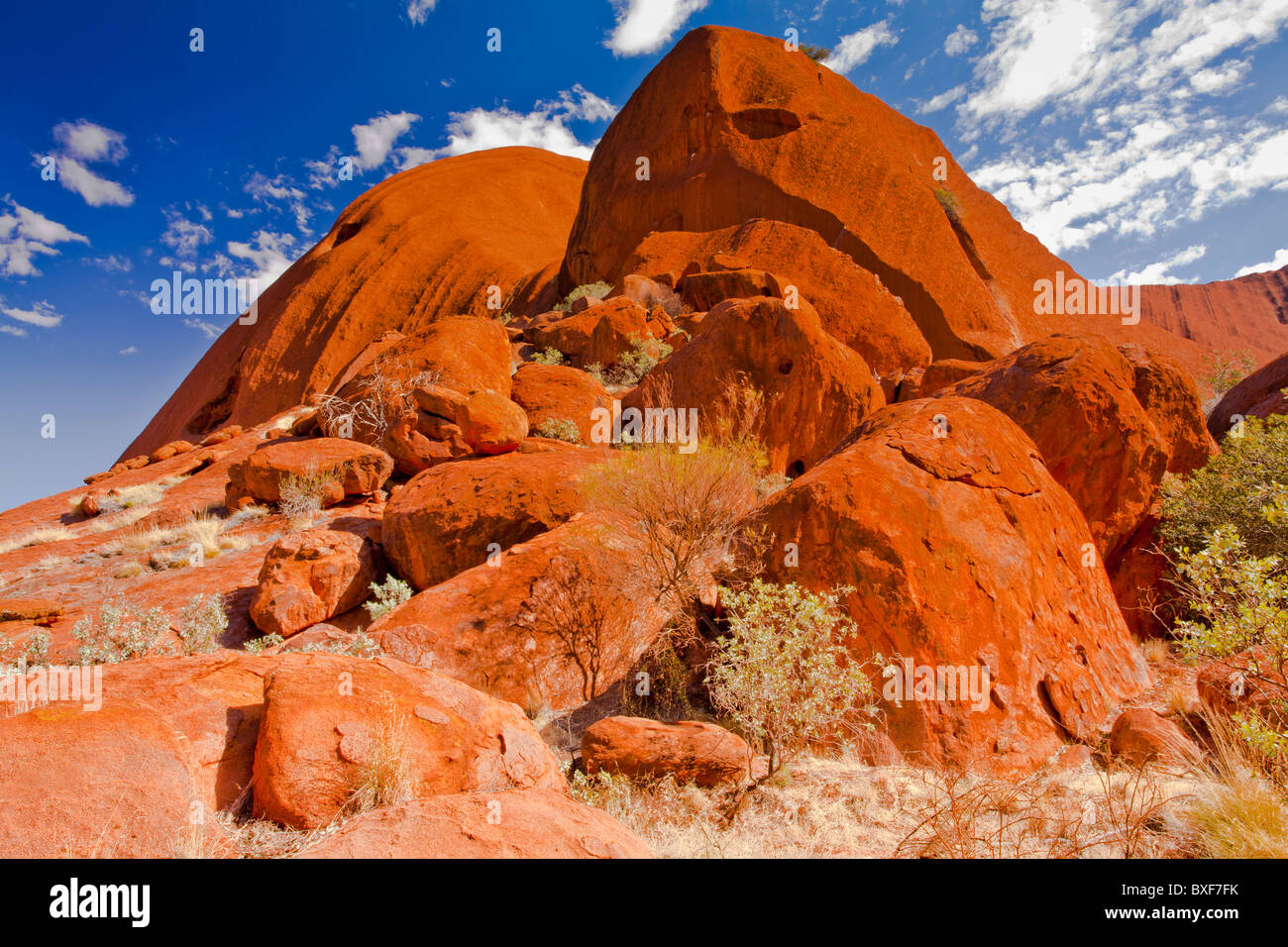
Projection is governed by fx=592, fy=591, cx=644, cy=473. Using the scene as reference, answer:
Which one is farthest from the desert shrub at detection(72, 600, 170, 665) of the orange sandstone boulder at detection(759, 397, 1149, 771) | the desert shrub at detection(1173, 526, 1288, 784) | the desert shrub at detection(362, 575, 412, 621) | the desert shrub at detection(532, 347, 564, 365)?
the desert shrub at detection(532, 347, 564, 365)

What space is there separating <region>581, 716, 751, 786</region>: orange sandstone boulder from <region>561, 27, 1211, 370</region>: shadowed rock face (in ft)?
51.9

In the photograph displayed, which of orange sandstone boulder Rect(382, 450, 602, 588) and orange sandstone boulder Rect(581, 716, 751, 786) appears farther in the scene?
orange sandstone boulder Rect(382, 450, 602, 588)

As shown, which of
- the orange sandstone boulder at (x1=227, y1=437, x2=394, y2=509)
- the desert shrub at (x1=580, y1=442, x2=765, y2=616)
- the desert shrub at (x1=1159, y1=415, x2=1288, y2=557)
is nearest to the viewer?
the desert shrub at (x1=580, y1=442, x2=765, y2=616)

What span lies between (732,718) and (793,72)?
967 inches

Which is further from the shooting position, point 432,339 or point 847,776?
point 432,339

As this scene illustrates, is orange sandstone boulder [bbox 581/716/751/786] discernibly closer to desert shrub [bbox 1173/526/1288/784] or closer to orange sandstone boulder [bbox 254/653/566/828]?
orange sandstone boulder [bbox 254/653/566/828]

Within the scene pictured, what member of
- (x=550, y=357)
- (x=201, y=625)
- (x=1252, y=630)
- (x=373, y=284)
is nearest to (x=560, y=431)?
(x=550, y=357)

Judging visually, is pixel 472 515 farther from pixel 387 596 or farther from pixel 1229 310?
pixel 1229 310

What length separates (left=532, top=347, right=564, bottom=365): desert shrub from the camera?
14.6 metres

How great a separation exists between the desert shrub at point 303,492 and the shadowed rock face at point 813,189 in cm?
1536

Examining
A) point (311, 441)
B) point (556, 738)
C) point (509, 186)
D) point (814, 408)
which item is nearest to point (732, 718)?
point (556, 738)

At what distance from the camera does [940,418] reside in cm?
577
